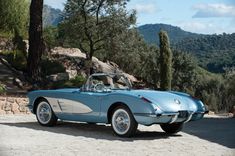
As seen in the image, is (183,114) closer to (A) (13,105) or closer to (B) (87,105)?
(B) (87,105)

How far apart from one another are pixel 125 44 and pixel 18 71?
6.50m

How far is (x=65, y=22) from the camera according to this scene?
2472cm

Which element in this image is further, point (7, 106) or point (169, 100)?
point (7, 106)

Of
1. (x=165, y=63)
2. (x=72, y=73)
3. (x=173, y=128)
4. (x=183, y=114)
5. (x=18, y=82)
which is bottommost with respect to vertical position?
(x=173, y=128)

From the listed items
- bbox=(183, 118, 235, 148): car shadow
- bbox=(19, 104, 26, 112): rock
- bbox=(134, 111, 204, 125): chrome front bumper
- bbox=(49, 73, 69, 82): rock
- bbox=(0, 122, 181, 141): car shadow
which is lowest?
bbox=(183, 118, 235, 148): car shadow

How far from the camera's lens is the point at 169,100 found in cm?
923

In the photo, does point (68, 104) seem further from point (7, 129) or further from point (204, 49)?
point (204, 49)

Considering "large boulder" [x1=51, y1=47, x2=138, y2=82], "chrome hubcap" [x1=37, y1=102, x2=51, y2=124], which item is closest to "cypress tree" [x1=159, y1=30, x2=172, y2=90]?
"large boulder" [x1=51, y1=47, x2=138, y2=82]

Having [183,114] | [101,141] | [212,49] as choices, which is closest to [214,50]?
[212,49]

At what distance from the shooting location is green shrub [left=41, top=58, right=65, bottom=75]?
70.6 feet

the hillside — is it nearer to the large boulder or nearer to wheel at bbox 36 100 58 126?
the large boulder

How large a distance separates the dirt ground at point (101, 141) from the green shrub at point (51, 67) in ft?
32.9

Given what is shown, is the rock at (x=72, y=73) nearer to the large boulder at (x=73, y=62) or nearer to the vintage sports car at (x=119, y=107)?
the large boulder at (x=73, y=62)

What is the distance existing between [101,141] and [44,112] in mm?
2662
